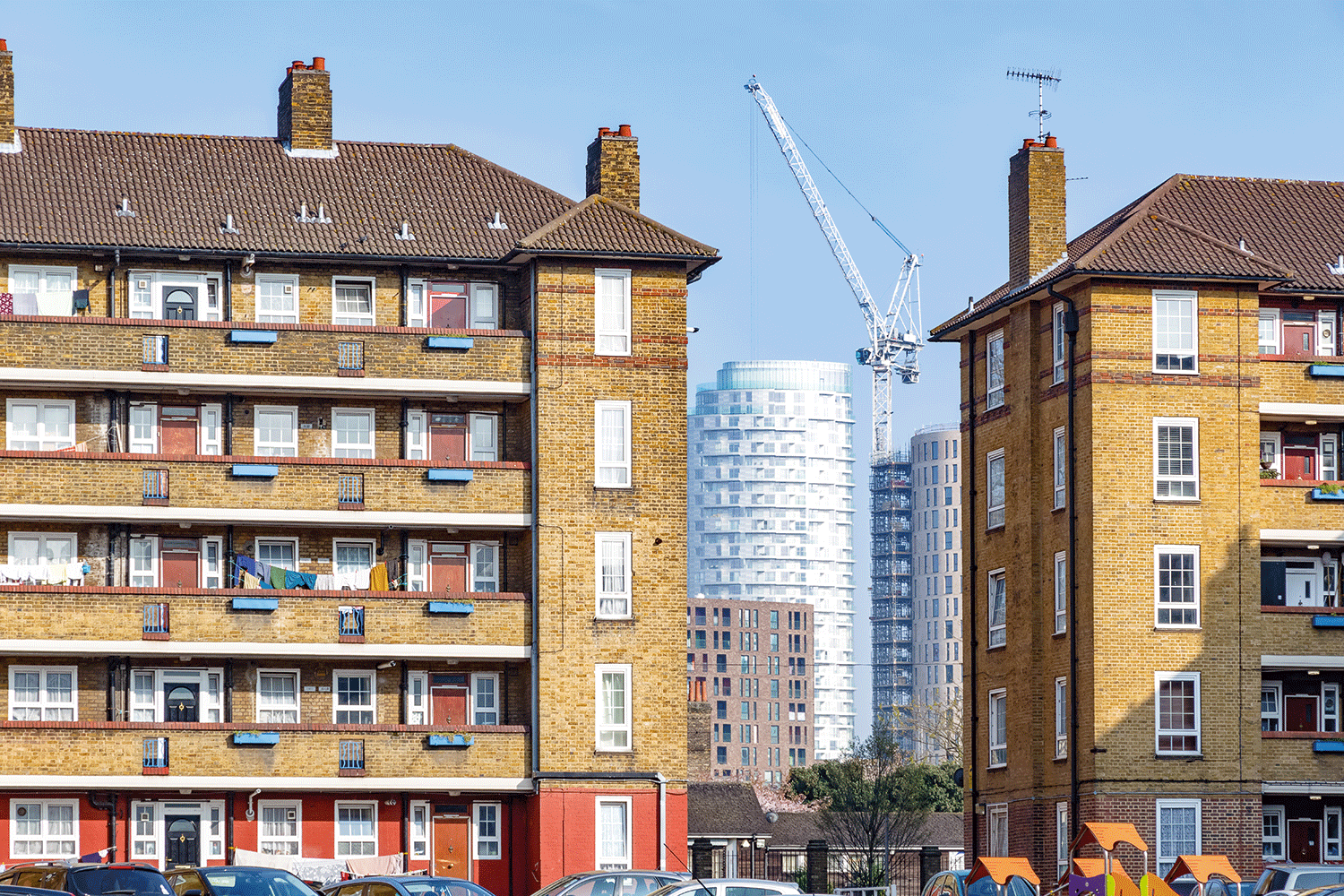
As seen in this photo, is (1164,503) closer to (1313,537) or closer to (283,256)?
(1313,537)

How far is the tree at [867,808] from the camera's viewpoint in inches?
3967

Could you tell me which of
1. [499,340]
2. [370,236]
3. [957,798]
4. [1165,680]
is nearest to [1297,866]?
[1165,680]

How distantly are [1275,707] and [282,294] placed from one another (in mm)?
28002

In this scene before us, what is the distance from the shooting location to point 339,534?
58.7m

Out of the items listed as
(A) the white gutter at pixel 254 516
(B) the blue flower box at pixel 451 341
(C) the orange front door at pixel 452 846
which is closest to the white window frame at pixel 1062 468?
(A) the white gutter at pixel 254 516

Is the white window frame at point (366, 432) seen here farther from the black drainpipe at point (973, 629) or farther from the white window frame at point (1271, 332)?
the white window frame at point (1271, 332)

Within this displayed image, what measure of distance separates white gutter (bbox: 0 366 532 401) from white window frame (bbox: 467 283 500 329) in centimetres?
210

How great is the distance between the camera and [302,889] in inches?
1420

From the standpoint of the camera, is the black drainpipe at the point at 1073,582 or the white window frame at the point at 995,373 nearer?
the black drainpipe at the point at 1073,582

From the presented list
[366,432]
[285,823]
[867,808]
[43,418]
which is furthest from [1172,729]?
[867,808]

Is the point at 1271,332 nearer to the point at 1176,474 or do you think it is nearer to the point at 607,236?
the point at 1176,474

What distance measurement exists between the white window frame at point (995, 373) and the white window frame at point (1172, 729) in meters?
10.3

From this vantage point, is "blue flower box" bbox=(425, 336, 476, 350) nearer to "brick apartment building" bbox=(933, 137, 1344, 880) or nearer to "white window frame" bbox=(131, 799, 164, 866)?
"white window frame" bbox=(131, 799, 164, 866)

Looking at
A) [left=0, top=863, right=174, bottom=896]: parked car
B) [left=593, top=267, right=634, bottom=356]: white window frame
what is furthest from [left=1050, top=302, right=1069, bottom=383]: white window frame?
[left=0, top=863, right=174, bottom=896]: parked car
